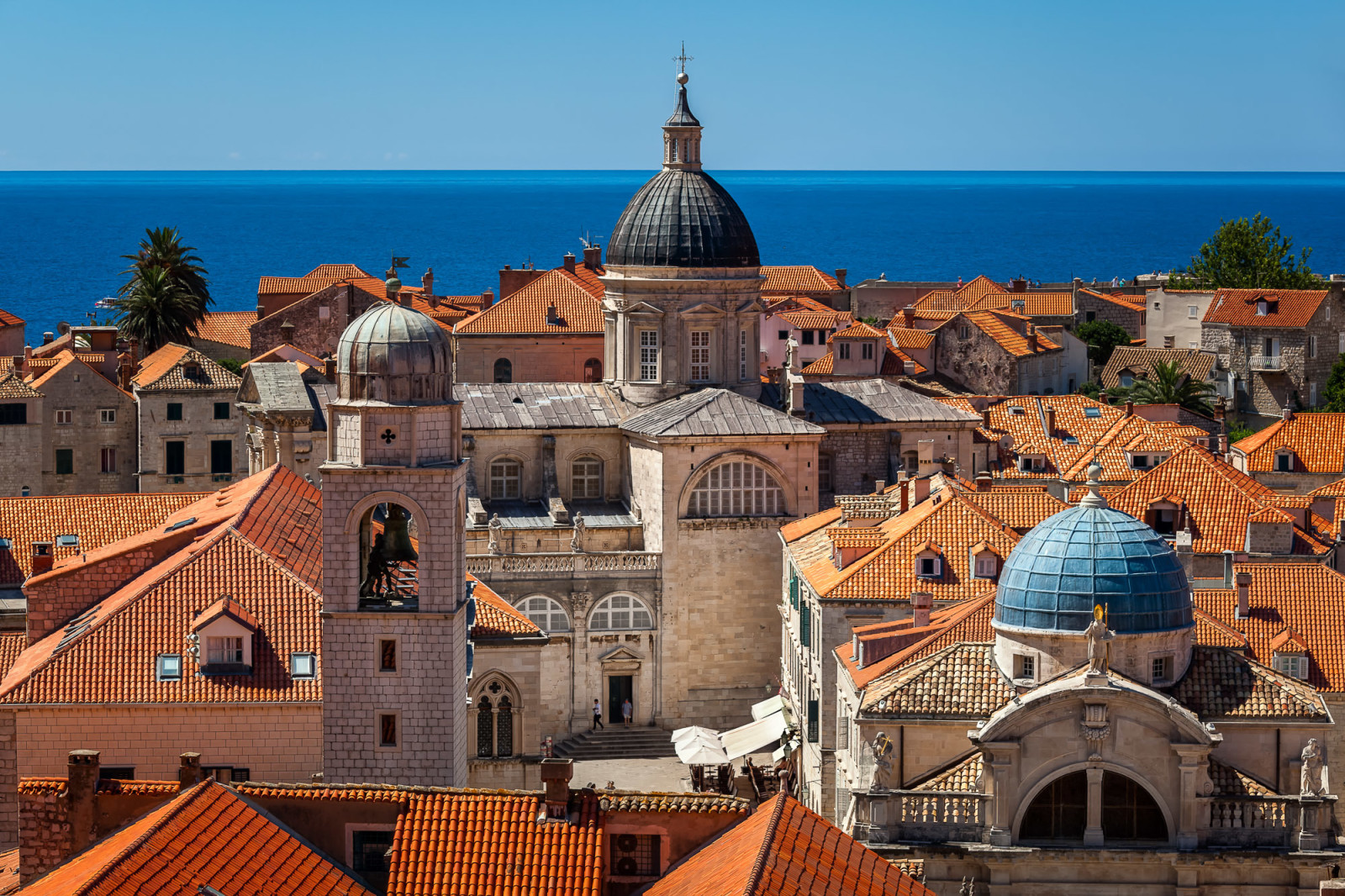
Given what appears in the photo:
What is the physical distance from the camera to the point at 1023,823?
40.1 meters

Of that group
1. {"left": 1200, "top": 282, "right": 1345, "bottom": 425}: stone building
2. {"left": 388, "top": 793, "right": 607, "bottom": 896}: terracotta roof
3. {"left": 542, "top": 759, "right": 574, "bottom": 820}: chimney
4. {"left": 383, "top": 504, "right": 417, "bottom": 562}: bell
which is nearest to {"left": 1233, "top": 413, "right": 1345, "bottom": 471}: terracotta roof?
{"left": 1200, "top": 282, "right": 1345, "bottom": 425}: stone building

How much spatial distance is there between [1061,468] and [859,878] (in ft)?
157

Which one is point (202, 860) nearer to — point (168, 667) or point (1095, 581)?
point (168, 667)

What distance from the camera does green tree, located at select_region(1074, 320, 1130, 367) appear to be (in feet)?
397

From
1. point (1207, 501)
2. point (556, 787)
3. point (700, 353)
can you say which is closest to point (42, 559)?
point (556, 787)

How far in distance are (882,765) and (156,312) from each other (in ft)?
222

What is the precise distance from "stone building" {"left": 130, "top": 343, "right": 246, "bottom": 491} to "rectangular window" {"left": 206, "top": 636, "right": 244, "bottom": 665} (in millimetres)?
40297

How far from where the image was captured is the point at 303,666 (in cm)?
4269

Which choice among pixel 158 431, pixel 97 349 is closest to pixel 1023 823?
pixel 158 431

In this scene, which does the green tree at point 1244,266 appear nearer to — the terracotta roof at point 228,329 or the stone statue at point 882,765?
the terracotta roof at point 228,329

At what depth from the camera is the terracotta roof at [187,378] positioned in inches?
3275

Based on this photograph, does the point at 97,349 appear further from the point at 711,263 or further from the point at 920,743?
the point at 920,743

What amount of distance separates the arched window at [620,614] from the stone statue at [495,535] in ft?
10.3

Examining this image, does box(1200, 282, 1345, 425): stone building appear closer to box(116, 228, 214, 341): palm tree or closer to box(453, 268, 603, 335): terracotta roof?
box(453, 268, 603, 335): terracotta roof
